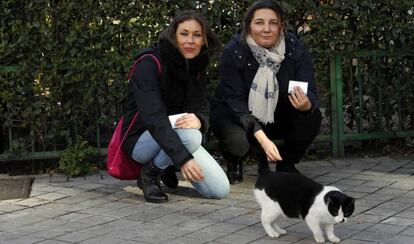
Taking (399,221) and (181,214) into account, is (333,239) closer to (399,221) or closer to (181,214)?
(399,221)

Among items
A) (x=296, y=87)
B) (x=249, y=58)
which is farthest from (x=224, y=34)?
(x=296, y=87)

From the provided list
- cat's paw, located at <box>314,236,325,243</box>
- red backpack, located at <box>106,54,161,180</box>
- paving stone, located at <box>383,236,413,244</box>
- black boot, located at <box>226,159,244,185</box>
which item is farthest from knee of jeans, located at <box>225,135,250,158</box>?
paving stone, located at <box>383,236,413,244</box>

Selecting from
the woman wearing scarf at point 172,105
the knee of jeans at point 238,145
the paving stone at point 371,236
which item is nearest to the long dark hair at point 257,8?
the woman wearing scarf at point 172,105

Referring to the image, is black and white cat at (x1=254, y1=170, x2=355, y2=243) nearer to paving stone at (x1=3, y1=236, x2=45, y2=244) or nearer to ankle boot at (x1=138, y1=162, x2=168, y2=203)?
ankle boot at (x1=138, y1=162, x2=168, y2=203)

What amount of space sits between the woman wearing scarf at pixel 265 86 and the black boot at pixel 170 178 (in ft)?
1.65

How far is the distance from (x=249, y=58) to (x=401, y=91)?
2173 millimetres

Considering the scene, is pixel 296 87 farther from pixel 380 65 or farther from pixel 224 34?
pixel 380 65

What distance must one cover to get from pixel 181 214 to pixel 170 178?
2.49 ft

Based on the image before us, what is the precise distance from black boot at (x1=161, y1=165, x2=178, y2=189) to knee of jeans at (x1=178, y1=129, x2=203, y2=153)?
593mm

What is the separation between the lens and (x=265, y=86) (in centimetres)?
525

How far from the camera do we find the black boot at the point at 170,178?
546 centimetres

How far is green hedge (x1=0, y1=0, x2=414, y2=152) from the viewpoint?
235 inches

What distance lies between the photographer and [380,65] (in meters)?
6.70

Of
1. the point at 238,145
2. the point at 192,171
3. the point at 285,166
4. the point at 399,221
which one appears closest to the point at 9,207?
the point at 192,171
